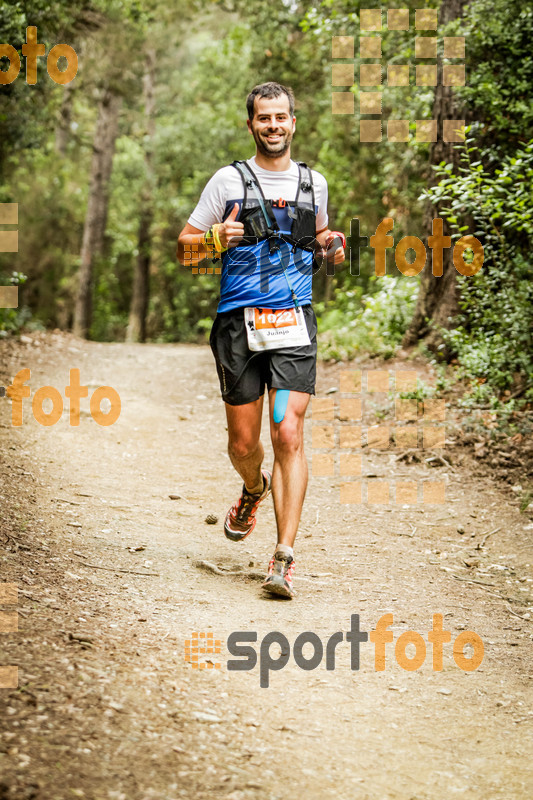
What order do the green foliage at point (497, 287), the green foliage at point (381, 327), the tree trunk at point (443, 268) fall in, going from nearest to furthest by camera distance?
the green foliage at point (497, 287), the tree trunk at point (443, 268), the green foliage at point (381, 327)

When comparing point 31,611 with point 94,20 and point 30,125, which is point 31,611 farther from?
point 94,20

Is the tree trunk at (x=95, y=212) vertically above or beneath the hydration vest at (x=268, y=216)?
above

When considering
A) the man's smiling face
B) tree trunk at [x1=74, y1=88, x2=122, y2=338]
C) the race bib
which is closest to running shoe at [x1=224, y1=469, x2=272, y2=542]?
the race bib

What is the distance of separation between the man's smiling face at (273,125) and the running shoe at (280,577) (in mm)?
2129

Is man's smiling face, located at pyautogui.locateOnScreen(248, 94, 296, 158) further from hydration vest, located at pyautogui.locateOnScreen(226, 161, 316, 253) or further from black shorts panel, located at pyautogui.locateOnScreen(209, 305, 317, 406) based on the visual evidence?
black shorts panel, located at pyautogui.locateOnScreen(209, 305, 317, 406)

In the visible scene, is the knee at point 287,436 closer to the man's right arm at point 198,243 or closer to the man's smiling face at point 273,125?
the man's right arm at point 198,243

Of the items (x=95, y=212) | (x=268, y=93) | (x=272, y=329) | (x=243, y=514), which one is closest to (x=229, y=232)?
(x=272, y=329)

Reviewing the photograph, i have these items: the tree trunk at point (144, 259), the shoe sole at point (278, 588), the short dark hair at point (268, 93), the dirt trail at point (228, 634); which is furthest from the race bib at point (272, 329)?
the tree trunk at point (144, 259)

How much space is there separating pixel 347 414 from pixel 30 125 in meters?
8.08

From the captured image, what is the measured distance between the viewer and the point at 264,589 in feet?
13.1

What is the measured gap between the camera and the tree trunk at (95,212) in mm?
21312

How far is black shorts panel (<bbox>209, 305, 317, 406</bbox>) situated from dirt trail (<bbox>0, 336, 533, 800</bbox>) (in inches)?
41.9

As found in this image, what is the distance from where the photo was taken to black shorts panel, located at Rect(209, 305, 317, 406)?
420cm

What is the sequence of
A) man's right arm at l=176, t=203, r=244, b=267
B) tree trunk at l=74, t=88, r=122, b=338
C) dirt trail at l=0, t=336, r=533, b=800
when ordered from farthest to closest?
tree trunk at l=74, t=88, r=122, b=338 → man's right arm at l=176, t=203, r=244, b=267 → dirt trail at l=0, t=336, r=533, b=800
